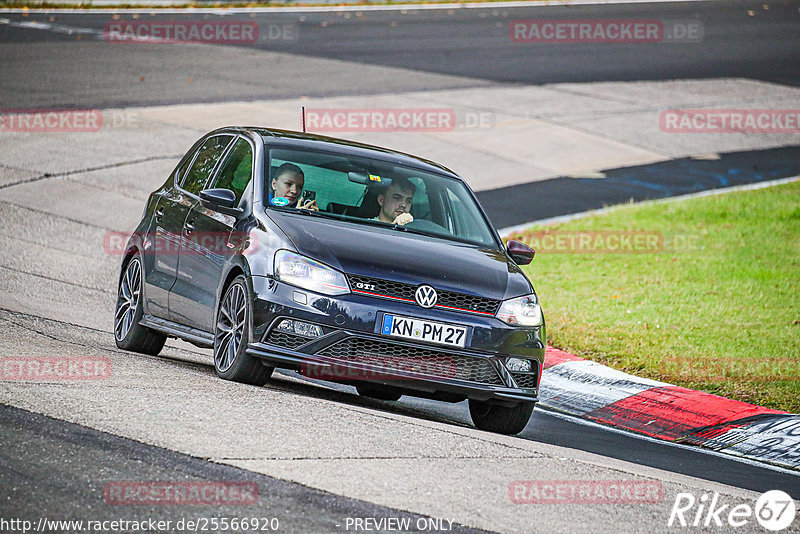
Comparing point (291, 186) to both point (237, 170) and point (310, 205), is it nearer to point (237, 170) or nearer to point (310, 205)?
point (310, 205)

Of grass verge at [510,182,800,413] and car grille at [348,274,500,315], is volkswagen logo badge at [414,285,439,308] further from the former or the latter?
grass verge at [510,182,800,413]

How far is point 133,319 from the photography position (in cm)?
961

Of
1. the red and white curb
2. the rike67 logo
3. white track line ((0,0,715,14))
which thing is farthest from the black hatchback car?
white track line ((0,0,715,14))

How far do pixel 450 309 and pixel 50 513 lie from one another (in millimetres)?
3203

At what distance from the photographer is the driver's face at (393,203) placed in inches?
340

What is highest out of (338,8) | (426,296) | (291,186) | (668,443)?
(338,8)

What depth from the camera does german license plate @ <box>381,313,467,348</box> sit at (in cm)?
745

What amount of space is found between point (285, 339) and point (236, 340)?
0.49 metres

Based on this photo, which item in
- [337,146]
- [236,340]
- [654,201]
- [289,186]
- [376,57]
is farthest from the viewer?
[376,57]

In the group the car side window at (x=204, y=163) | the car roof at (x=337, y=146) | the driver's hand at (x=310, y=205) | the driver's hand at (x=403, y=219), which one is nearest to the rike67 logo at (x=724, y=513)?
the driver's hand at (x=403, y=219)

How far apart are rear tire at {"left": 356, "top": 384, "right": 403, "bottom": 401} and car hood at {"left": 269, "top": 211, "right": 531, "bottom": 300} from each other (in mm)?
857

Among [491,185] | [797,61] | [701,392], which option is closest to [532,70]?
[797,61]

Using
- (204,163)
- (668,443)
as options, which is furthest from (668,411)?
(204,163)

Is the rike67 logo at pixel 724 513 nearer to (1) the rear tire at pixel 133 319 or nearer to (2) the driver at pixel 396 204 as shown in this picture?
(2) the driver at pixel 396 204
